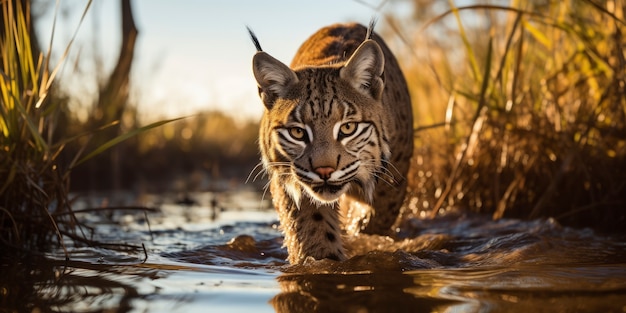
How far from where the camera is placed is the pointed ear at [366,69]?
13.9 ft

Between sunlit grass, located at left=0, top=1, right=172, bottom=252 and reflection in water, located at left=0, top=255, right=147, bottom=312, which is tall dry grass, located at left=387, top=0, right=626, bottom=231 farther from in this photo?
reflection in water, located at left=0, top=255, right=147, bottom=312

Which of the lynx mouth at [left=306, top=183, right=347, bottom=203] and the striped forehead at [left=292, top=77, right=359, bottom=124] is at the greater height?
the striped forehead at [left=292, top=77, right=359, bottom=124]

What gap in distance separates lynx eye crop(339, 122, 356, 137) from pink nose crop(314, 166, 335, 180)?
0.25 m

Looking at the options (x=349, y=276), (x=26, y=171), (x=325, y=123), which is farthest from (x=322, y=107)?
(x=26, y=171)

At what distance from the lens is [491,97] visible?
6.16 meters

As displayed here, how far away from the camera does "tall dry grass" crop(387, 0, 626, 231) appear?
5688mm

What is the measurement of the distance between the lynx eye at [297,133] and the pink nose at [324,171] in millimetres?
240

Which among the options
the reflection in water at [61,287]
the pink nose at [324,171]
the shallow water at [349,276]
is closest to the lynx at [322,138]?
the pink nose at [324,171]

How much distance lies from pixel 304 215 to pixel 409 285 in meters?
1.21

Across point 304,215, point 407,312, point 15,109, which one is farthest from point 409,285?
point 15,109

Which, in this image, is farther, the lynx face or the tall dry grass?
the tall dry grass

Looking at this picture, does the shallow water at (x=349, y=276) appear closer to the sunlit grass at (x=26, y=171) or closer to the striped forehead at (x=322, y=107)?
the sunlit grass at (x=26, y=171)

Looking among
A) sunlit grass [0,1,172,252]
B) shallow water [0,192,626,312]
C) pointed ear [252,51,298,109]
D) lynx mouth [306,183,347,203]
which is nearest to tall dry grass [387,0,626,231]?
shallow water [0,192,626,312]

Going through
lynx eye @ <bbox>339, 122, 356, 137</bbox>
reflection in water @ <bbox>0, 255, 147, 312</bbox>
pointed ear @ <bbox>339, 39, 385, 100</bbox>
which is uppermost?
pointed ear @ <bbox>339, 39, 385, 100</bbox>
